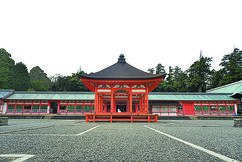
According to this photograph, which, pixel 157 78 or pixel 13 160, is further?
pixel 157 78

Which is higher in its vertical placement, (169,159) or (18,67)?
(18,67)

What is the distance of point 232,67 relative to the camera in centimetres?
3378

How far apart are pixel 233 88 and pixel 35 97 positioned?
3372 cm

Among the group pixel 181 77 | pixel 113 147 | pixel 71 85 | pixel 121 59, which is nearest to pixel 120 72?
pixel 121 59

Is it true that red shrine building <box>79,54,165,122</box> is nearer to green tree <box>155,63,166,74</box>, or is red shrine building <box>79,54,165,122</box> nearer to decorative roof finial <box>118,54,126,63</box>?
decorative roof finial <box>118,54,126,63</box>

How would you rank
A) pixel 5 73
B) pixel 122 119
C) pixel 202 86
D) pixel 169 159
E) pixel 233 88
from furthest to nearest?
1. pixel 202 86
2. pixel 5 73
3. pixel 233 88
4. pixel 122 119
5. pixel 169 159

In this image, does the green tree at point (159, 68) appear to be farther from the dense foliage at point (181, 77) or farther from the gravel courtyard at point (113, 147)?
the gravel courtyard at point (113, 147)

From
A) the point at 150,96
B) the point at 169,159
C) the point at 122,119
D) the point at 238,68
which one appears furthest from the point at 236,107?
the point at 169,159

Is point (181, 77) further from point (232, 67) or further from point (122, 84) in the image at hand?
point (122, 84)

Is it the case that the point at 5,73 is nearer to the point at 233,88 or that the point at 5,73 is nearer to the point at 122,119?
the point at 122,119

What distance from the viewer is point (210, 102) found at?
874 inches

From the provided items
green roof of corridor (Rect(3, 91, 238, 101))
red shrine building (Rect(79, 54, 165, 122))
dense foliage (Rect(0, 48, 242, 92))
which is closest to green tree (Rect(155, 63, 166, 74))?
dense foliage (Rect(0, 48, 242, 92))

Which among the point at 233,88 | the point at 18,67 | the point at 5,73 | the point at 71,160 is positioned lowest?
the point at 71,160

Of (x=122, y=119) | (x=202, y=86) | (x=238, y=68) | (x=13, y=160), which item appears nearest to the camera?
(x=13, y=160)
